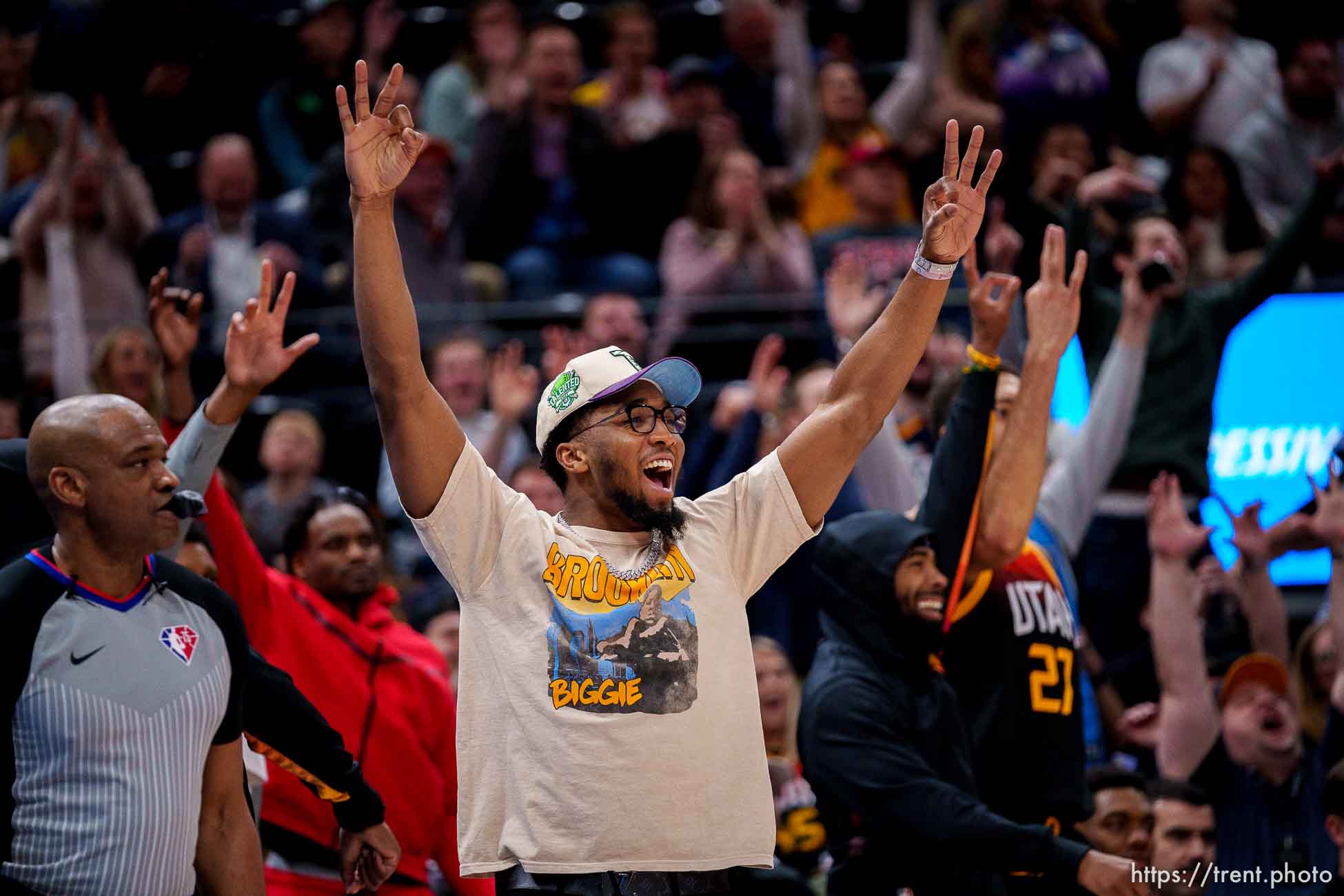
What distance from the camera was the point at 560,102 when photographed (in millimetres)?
9742

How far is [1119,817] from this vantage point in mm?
5602

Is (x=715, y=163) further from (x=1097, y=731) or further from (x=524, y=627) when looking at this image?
(x=524, y=627)

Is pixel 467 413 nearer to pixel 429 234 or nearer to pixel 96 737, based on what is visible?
pixel 429 234

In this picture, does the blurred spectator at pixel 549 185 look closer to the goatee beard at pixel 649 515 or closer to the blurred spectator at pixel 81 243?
the blurred spectator at pixel 81 243

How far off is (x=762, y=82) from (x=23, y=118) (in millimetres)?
4351

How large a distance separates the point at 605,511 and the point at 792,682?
3529mm

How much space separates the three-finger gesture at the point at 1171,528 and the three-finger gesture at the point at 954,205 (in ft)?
8.40

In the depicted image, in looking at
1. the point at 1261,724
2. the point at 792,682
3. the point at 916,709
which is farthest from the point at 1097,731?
the point at 916,709

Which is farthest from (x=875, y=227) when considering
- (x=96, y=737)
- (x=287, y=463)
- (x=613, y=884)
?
(x=96, y=737)

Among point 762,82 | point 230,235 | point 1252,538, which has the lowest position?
point 1252,538

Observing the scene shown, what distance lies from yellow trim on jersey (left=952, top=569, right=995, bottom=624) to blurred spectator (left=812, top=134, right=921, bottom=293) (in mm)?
3946

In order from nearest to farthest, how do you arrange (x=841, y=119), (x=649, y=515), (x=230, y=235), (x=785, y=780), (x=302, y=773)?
(x=649, y=515)
(x=302, y=773)
(x=785, y=780)
(x=230, y=235)
(x=841, y=119)

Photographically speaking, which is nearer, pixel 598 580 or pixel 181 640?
pixel 598 580

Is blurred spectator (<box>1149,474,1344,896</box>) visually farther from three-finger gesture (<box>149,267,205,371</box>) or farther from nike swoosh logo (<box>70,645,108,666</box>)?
nike swoosh logo (<box>70,645,108,666</box>)
